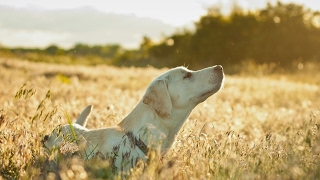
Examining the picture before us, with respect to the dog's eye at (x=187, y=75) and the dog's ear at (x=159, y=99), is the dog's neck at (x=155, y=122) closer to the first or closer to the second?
the dog's ear at (x=159, y=99)

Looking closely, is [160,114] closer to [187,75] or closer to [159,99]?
[159,99]

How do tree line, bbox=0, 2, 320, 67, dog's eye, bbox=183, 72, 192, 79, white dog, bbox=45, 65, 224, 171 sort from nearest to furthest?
white dog, bbox=45, 65, 224, 171, dog's eye, bbox=183, 72, 192, 79, tree line, bbox=0, 2, 320, 67

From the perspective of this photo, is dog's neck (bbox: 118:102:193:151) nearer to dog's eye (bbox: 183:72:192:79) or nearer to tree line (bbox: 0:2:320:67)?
dog's eye (bbox: 183:72:192:79)

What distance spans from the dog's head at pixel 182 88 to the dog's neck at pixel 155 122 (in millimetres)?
88

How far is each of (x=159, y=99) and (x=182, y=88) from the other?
1.41 feet

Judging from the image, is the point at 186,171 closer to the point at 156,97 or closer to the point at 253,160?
the point at 253,160

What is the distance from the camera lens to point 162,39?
44.9 metres

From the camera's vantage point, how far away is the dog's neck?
18.1ft

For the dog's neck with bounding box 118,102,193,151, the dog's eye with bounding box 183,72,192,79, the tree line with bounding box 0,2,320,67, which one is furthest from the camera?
the tree line with bounding box 0,2,320,67

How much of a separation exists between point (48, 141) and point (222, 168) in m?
2.90

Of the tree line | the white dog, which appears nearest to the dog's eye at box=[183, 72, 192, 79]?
the white dog

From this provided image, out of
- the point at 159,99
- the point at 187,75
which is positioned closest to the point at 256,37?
the point at 187,75

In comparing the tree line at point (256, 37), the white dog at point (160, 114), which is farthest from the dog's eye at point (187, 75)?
the tree line at point (256, 37)

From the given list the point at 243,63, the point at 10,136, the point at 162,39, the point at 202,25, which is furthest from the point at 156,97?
the point at 162,39
